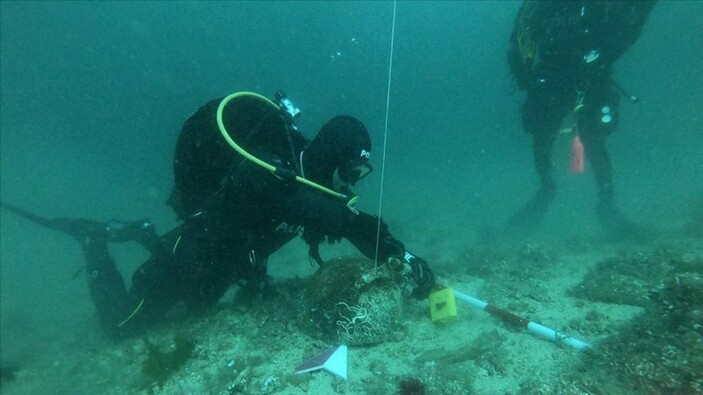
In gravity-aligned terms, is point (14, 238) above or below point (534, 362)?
above

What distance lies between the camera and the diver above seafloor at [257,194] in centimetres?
351

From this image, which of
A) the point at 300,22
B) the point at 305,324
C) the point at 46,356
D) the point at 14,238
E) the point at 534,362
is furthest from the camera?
the point at 300,22

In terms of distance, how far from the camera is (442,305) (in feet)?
12.3

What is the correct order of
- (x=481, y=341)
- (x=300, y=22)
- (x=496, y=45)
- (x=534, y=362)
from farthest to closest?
(x=496, y=45)
(x=300, y=22)
(x=481, y=341)
(x=534, y=362)

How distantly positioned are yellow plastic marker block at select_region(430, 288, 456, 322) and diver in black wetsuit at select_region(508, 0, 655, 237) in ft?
20.4

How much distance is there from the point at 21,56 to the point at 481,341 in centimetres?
4530

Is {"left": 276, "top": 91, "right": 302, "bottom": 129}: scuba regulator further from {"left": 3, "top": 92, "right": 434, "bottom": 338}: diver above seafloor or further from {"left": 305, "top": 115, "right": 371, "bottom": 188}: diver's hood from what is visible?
{"left": 305, "top": 115, "right": 371, "bottom": 188}: diver's hood

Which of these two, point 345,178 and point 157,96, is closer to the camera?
point 345,178

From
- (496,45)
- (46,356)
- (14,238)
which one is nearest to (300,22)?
(14,238)

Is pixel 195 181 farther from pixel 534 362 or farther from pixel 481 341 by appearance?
pixel 534 362

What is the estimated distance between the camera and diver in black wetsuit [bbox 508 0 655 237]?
772 cm

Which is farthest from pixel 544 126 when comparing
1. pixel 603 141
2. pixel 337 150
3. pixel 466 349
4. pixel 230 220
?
pixel 230 220

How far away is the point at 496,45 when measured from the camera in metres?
124

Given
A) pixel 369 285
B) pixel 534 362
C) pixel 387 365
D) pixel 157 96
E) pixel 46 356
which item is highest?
pixel 157 96
